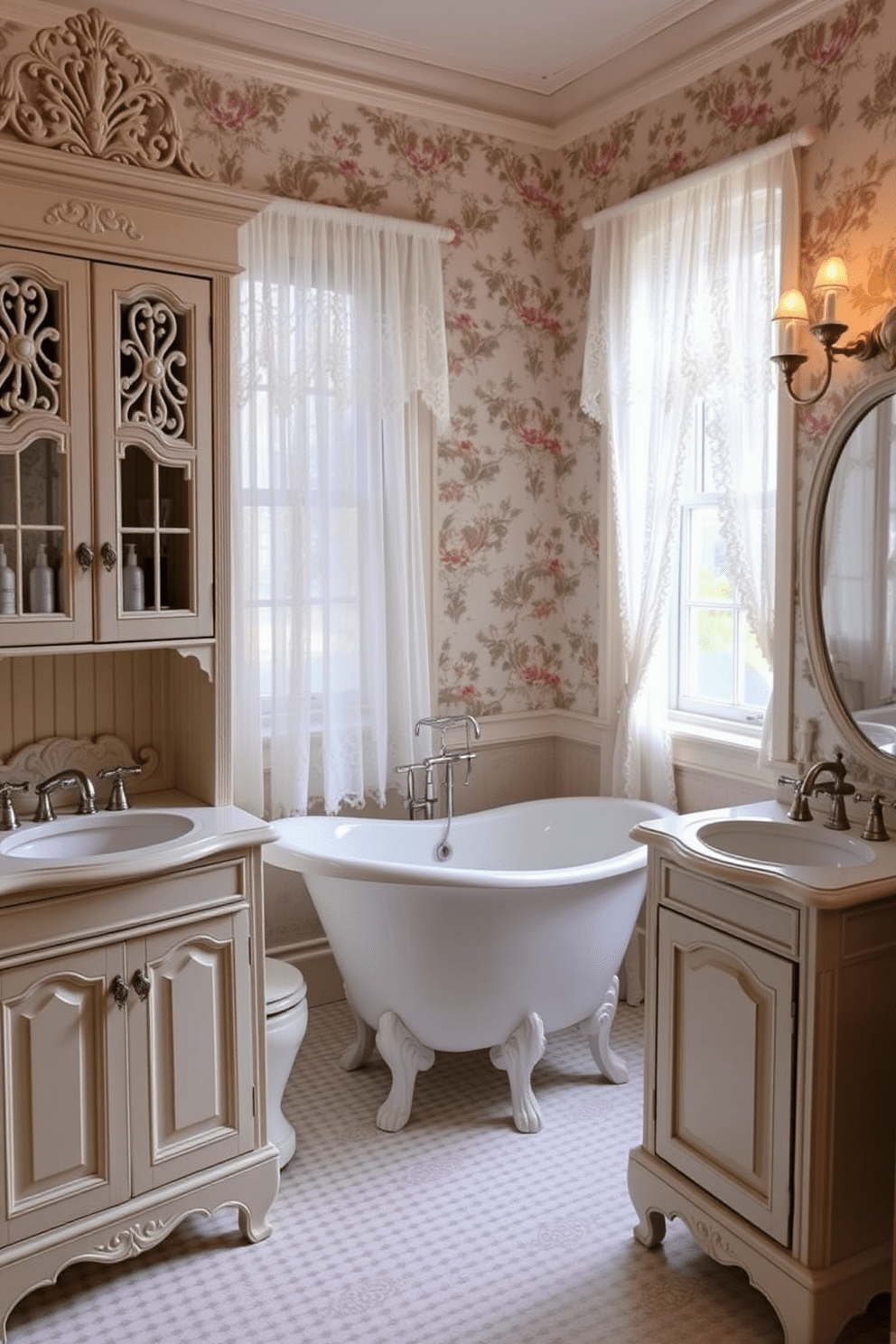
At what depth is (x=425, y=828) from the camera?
344cm

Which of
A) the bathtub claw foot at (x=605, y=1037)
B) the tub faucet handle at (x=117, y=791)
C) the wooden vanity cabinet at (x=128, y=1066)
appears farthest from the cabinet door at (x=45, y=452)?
the bathtub claw foot at (x=605, y=1037)

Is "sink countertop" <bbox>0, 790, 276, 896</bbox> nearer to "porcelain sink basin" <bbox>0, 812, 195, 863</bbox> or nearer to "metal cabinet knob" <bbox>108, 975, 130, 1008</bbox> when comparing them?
"porcelain sink basin" <bbox>0, 812, 195, 863</bbox>

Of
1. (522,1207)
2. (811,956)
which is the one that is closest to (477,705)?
(522,1207)

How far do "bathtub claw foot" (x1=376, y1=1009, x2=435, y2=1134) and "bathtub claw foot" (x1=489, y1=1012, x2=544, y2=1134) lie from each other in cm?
22

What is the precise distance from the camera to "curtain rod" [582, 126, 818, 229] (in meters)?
2.80

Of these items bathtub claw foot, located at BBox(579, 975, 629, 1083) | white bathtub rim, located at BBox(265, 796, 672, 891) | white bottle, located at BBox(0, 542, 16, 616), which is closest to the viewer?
white bottle, located at BBox(0, 542, 16, 616)

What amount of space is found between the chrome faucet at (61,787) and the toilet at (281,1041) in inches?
23.5

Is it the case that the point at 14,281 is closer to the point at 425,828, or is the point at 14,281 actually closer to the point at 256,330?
the point at 256,330

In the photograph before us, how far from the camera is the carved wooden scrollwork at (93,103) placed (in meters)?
2.26

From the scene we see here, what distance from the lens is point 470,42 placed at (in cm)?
325

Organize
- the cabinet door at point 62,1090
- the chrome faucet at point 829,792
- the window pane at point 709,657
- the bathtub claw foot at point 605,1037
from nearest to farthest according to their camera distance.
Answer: the cabinet door at point 62,1090 → the chrome faucet at point 829,792 → the bathtub claw foot at point 605,1037 → the window pane at point 709,657

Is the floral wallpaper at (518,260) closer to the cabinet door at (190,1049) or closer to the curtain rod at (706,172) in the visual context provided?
the curtain rod at (706,172)

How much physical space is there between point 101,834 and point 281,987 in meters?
0.58

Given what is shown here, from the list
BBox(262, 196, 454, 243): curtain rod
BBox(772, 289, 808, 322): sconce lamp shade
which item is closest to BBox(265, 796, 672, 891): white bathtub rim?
BBox(772, 289, 808, 322): sconce lamp shade
